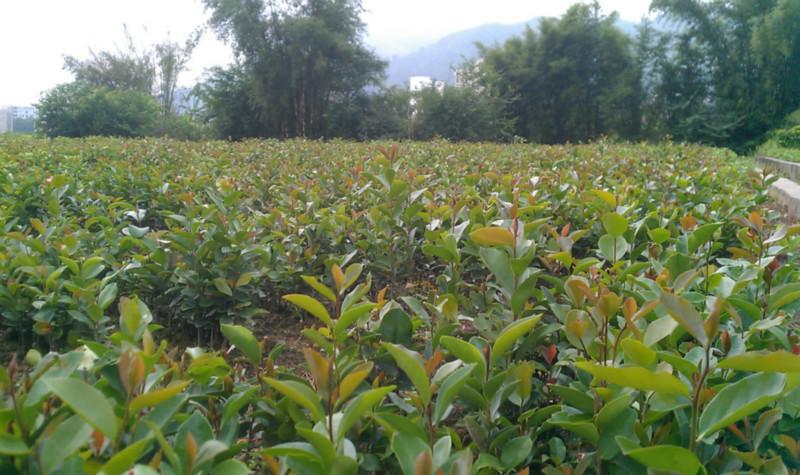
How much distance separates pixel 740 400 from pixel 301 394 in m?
0.51

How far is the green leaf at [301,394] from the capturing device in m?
0.75

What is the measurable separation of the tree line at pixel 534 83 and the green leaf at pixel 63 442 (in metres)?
20.9

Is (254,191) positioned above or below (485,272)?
above

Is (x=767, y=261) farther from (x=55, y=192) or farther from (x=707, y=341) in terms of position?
(x=55, y=192)

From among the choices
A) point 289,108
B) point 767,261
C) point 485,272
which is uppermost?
point 289,108

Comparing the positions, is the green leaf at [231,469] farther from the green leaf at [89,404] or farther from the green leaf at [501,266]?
the green leaf at [501,266]

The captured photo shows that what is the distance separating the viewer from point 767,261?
1.33 meters

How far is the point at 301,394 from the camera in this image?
76cm

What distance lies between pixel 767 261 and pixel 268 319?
1678 millimetres

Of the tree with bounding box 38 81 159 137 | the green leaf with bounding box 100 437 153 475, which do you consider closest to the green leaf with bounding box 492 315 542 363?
the green leaf with bounding box 100 437 153 475

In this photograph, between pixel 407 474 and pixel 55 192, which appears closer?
pixel 407 474

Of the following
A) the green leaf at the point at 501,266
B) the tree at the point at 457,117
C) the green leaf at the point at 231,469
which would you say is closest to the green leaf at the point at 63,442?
the green leaf at the point at 231,469

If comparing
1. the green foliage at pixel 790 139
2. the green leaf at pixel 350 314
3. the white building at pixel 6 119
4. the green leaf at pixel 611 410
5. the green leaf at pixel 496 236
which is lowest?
the green foliage at pixel 790 139

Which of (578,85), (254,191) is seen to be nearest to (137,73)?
(578,85)
